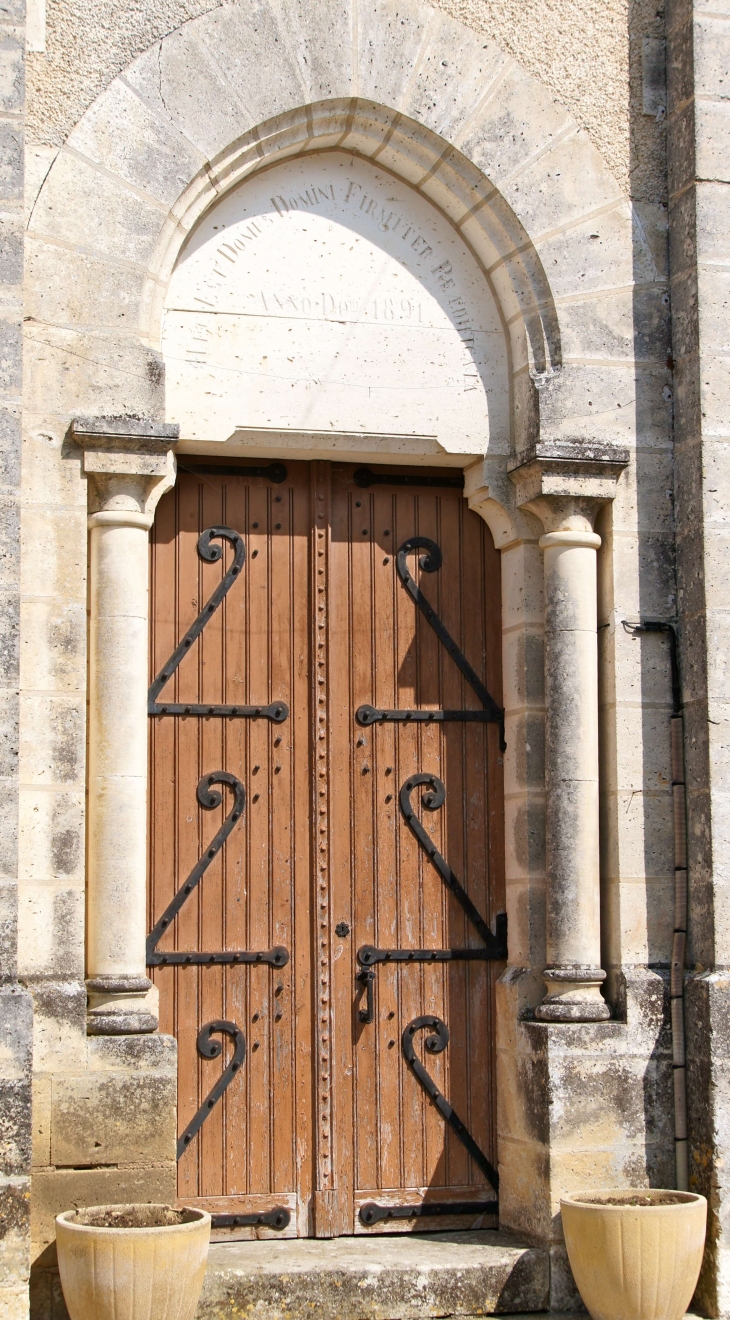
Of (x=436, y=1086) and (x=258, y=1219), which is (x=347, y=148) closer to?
Answer: (x=436, y=1086)

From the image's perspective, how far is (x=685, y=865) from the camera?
5.25 metres

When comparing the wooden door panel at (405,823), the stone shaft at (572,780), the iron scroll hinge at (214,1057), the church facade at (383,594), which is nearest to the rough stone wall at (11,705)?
the church facade at (383,594)

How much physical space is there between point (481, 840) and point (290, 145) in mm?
2448

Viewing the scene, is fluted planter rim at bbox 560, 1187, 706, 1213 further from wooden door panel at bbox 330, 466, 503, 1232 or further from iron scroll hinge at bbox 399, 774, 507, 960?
iron scroll hinge at bbox 399, 774, 507, 960

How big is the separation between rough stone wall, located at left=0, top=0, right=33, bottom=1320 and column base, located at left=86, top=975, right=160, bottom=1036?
357 mm

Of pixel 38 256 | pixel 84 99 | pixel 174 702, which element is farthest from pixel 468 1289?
pixel 84 99

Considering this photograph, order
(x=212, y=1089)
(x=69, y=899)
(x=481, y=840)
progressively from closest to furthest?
(x=69, y=899)
(x=212, y=1089)
(x=481, y=840)

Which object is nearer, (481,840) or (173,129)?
(173,129)

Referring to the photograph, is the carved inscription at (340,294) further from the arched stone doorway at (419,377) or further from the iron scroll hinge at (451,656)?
the iron scroll hinge at (451,656)

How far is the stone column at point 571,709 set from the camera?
16.9ft

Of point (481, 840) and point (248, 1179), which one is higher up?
point (481, 840)

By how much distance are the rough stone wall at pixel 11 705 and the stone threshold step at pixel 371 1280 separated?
654mm

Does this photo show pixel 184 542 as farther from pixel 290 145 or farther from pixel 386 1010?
pixel 386 1010

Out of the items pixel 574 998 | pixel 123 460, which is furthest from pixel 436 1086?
pixel 123 460
